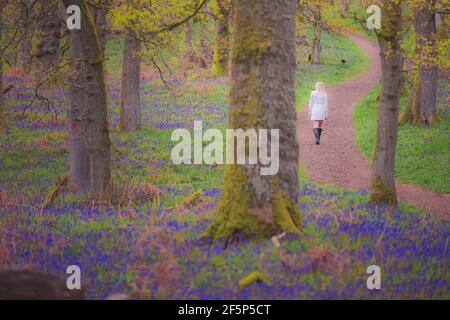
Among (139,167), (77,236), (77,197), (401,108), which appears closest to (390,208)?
(77,236)

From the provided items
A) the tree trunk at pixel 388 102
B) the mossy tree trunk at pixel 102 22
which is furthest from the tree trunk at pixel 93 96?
the tree trunk at pixel 388 102

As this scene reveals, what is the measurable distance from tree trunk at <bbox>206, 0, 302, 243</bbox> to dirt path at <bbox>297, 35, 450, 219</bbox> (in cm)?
596

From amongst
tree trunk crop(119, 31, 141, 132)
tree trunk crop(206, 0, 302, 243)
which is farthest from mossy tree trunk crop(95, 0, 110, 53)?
tree trunk crop(206, 0, 302, 243)

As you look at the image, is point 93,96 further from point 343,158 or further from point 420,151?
point 420,151

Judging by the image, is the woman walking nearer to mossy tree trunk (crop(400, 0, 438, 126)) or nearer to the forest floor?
mossy tree trunk (crop(400, 0, 438, 126))

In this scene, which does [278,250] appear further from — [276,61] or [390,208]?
[390,208]

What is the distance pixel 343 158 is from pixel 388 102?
24.8 ft

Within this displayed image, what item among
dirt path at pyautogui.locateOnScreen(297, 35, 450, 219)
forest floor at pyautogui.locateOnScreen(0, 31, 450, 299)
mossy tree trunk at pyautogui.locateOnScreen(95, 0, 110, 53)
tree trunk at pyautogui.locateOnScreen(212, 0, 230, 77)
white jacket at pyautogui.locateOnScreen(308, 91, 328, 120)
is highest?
tree trunk at pyautogui.locateOnScreen(212, 0, 230, 77)

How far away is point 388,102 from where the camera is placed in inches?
411

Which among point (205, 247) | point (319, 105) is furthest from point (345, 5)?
point (205, 247)

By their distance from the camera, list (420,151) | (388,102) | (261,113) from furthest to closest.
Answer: (420,151) < (388,102) < (261,113)

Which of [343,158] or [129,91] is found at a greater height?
[129,91]

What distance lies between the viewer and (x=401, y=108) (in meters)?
24.2

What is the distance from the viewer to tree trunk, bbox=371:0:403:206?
10.3 metres
